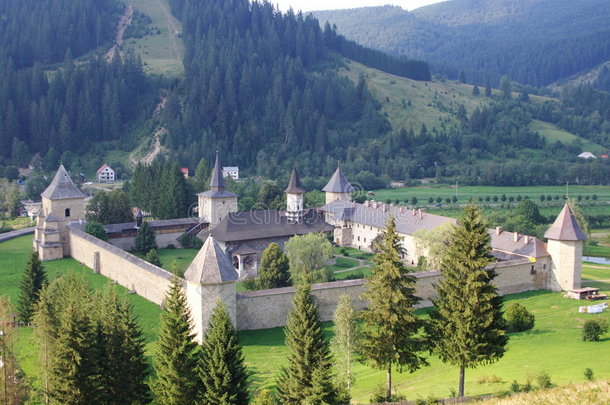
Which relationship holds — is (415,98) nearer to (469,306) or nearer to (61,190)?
(61,190)

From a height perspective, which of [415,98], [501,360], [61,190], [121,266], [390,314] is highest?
[415,98]

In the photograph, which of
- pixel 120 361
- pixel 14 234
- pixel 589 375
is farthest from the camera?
pixel 14 234

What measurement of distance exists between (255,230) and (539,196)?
48.6 meters

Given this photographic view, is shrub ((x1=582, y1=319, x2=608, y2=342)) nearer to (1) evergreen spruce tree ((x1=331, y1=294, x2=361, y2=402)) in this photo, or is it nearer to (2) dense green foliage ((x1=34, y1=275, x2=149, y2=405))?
(1) evergreen spruce tree ((x1=331, y1=294, x2=361, y2=402))

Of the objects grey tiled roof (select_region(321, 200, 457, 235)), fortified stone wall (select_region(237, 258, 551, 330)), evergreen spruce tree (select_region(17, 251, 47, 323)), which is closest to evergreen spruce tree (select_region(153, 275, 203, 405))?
fortified stone wall (select_region(237, 258, 551, 330))

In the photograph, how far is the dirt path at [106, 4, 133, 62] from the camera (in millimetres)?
133375

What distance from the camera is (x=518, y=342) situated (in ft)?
103

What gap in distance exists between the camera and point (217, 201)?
57.4m

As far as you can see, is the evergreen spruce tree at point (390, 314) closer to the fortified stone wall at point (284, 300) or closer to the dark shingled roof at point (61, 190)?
the fortified stone wall at point (284, 300)

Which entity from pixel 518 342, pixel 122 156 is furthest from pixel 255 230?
pixel 122 156

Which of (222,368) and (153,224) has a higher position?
(153,224)

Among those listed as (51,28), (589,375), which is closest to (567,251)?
(589,375)

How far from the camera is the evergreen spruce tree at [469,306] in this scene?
76.8 ft

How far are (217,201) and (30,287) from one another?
23187mm
